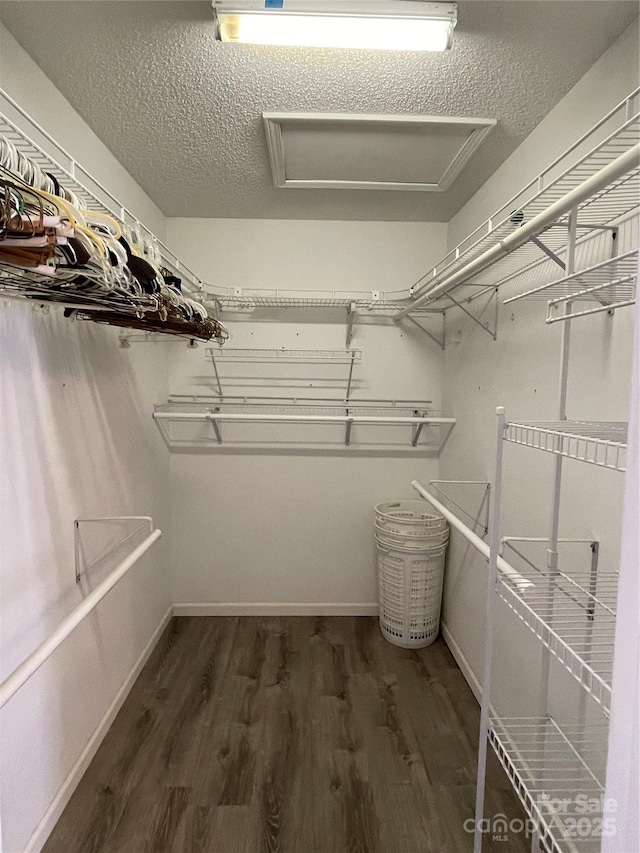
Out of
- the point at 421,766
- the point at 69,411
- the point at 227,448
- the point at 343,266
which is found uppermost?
the point at 343,266

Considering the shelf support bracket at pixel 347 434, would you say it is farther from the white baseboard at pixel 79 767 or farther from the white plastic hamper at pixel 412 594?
the white baseboard at pixel 79 767

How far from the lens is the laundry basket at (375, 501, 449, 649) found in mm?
2373

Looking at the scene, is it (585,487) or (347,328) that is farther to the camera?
(347,328)

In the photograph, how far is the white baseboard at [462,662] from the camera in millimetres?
2031

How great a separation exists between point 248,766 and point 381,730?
54 centimetres

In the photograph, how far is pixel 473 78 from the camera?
1376 mm

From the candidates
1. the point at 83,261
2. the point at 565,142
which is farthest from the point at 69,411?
the point at 565,142

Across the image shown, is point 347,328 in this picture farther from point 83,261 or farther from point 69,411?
point 83,261

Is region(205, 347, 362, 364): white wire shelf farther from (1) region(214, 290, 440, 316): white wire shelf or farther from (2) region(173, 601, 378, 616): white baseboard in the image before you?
(2) region(173, 601, 378, 616): white baseboard

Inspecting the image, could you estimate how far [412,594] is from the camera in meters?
2.39

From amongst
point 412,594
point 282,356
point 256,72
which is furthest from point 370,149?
point 412,594

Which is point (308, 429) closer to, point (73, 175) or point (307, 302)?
point (307, 302)

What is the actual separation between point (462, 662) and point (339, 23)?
2.52 metres

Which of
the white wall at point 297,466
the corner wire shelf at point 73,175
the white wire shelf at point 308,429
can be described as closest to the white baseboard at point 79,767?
the white wall at point 297,466
